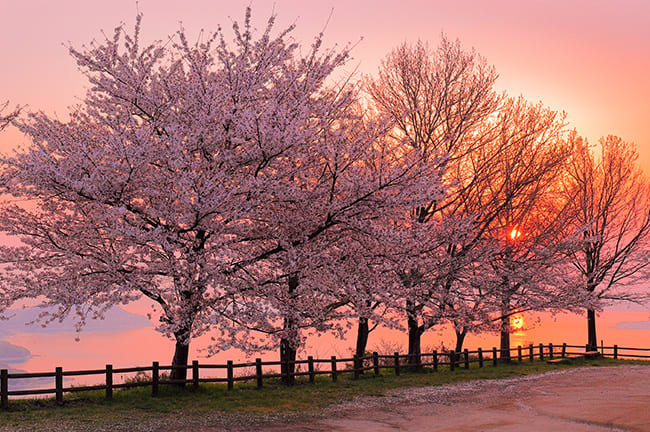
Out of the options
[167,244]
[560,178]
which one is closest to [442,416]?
[167,244]

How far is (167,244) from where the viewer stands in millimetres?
15797

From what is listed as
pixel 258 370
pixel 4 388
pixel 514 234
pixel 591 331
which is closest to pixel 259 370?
pixel 258 370

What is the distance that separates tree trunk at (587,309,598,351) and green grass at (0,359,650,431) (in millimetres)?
21080

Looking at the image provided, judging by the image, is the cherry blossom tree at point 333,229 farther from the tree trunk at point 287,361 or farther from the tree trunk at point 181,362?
the tree trunk at point 181,362

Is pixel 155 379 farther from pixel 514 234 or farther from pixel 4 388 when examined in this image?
pixel 514 234

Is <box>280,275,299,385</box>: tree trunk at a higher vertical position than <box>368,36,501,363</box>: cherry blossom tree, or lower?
lower

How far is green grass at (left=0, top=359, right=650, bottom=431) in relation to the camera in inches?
584

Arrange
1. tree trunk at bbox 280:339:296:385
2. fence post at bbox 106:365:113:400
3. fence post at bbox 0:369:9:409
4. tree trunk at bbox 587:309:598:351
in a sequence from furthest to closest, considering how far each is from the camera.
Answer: tree trunk at bbox 587:309:598:351, tree trunk at bbox 280:339:296:385, fence post at bbox 106:365:113:400, fence post at bbox 0:369:9:409

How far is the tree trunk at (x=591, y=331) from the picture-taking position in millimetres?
39875

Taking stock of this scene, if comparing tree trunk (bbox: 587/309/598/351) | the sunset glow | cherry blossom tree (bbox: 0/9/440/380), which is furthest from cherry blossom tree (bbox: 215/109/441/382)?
tree trunk (bbox: 587/309/598/351)

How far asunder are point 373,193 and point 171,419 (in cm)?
826

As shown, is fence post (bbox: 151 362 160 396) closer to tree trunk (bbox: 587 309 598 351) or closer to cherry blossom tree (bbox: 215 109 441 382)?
cherry blossom tree (bbox: 215 109 441 382)

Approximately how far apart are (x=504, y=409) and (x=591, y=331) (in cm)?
2628

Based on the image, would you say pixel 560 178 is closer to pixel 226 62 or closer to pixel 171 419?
pixel 226 62
